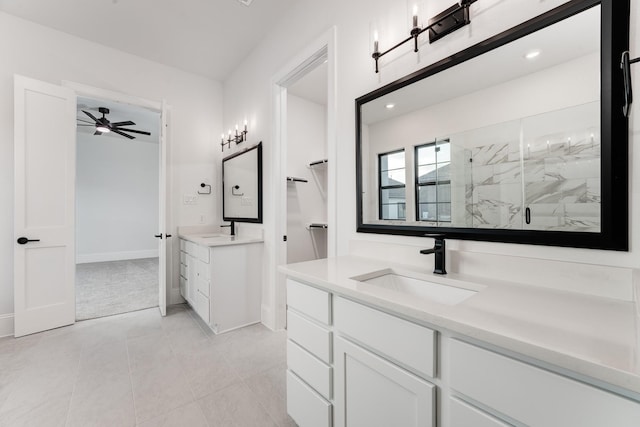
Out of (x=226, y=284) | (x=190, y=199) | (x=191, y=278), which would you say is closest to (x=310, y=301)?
(x=226, y=284)

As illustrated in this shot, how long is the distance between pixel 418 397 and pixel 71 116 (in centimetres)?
366

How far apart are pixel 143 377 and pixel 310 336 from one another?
56.2 inches

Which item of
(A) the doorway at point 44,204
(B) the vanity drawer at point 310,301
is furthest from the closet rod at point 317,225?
(A) the doorway at point 44,204

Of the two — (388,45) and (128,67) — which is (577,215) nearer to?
(388,45)

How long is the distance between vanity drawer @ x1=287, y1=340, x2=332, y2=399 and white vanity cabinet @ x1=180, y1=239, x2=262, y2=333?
1403 mm

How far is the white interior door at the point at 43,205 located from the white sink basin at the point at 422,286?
3064mm

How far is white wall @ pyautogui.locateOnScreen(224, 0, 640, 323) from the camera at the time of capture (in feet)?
3.02

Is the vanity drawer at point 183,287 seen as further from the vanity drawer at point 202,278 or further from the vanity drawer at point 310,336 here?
the vanity drawer at point 310,336

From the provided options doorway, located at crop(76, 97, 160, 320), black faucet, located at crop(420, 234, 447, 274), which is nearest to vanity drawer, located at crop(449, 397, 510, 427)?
black faucet, located at crop(420, 234, 447, 274)

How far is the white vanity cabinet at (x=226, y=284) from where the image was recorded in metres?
2.49

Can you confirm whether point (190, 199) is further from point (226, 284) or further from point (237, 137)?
point (226, 284)

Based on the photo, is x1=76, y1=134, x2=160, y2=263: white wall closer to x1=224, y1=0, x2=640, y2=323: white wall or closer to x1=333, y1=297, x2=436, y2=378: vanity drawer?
x1=224, y1=0, x2=640, y2=323: white wall

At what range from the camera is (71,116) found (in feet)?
8.68

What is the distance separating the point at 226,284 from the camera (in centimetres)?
256
